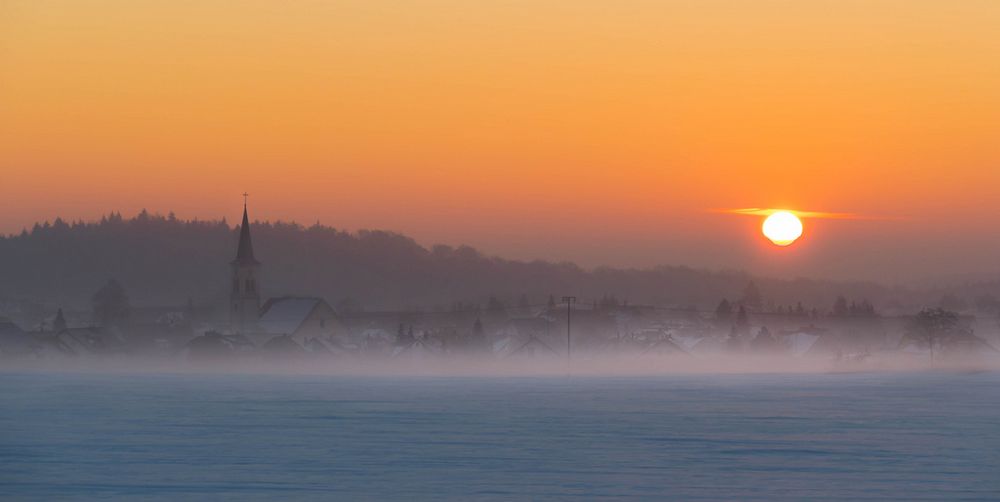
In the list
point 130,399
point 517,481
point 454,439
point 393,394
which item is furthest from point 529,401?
point 517,481

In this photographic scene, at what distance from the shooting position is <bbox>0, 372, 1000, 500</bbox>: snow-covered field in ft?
111

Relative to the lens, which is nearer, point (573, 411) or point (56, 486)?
point (56, 486)

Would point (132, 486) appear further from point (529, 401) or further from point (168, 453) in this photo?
point (529, 401)

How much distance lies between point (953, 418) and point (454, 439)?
2406 centimetres

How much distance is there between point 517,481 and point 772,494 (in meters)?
6.16

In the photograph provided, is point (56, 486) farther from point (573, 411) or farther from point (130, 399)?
point (130, 399)

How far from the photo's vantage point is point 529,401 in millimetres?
78188

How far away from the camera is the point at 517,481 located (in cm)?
3512

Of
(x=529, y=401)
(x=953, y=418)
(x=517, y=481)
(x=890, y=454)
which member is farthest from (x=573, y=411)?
(x=517, y=481)

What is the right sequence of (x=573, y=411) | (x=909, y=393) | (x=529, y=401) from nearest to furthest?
1. (x=573, y=411)
2. (x=529, y=401)
3. (x=909, y=393)

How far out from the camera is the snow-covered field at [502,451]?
3384 centimetres

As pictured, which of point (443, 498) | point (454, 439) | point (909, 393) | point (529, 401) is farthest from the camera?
point (909, 393)

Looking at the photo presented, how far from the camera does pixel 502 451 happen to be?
43281 millimetres

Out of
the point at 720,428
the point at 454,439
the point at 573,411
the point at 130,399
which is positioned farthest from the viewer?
the point at 130,399
